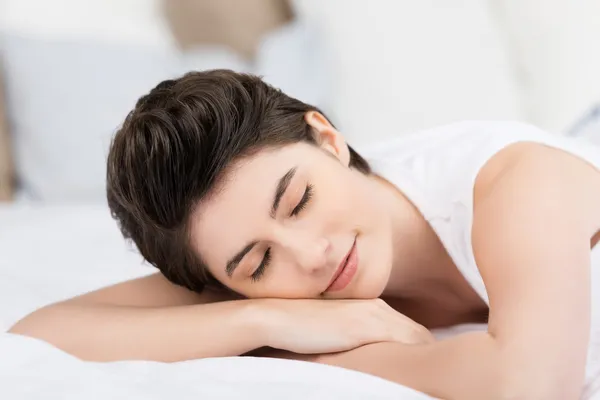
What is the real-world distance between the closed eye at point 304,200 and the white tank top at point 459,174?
251mm

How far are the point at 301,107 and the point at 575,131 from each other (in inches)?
31.9

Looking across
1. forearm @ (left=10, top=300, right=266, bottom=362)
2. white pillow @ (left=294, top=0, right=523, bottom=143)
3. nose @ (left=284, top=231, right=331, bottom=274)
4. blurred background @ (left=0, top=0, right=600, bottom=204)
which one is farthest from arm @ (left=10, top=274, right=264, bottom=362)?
white pillow @ (left=294, top=0, right=523, bottom=143)

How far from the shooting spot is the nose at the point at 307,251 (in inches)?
39.9

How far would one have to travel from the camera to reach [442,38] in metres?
2.32

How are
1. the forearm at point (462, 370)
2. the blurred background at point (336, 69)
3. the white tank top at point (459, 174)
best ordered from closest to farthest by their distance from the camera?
the forearm at point (462, 370)
the white tank top at point (459, 174)
the blurred background at point (336, 69)

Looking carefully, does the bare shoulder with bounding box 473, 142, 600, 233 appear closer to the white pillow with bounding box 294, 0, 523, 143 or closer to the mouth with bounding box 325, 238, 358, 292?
→ the mouth with bounding box 325, 238, 358, 292

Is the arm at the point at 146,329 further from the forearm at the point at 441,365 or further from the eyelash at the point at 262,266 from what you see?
the forearm at the point at 441,365

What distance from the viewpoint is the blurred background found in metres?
2.22

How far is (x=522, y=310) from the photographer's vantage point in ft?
2.77

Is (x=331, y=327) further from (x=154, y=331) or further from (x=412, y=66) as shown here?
(x=412, y=66)

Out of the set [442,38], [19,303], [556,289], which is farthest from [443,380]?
[442,38]

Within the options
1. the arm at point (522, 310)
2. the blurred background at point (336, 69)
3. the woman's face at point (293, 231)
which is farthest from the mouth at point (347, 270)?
the blurred background at point (336, 69)

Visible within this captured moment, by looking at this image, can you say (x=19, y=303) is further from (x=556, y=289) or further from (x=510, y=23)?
(x=510, y=23)

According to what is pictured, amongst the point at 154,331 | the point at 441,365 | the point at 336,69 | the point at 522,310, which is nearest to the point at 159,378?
the point at 154,331
